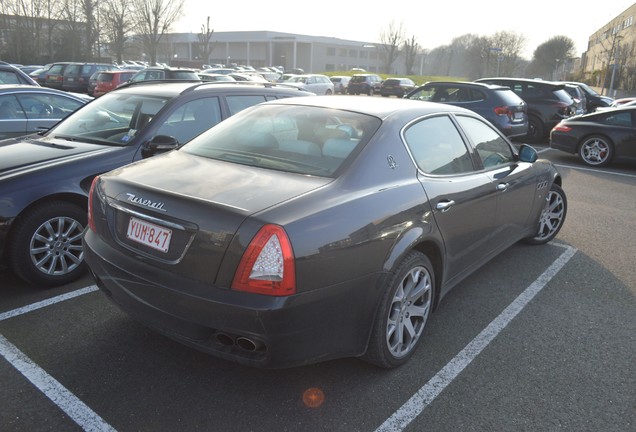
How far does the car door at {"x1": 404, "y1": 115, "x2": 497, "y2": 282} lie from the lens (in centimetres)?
324

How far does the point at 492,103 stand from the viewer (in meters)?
11.8

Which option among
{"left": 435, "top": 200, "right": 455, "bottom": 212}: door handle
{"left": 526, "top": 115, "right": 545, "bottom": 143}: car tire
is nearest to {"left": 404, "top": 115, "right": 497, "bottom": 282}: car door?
{"left": 435, "top": 200, "right": 455, "bottom": 212}: door handle

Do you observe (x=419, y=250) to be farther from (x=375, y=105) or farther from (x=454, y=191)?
(x=375, y=105)

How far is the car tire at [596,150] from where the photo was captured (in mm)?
10430

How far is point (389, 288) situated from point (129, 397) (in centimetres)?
149

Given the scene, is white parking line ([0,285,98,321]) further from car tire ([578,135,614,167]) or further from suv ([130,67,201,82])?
suv ([130,67,201,82])

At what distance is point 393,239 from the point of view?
2750mm

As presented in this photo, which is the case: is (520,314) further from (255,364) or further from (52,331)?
(52,331)

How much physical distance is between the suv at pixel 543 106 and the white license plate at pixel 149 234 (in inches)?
536

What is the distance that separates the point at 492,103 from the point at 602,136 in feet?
8.09

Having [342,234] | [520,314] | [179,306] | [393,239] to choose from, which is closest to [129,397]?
[179,306]

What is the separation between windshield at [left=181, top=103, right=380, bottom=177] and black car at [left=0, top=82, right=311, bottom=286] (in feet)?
3.22

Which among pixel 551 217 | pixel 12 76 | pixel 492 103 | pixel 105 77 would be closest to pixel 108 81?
pixel 105 77

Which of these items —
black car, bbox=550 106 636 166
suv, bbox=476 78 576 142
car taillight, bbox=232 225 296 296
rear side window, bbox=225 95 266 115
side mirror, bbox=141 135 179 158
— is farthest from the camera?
suv, bbox=476 78 576 142
